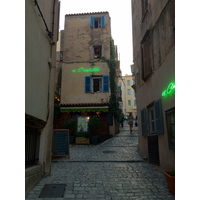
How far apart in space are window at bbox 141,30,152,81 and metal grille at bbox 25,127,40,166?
17.0 feet

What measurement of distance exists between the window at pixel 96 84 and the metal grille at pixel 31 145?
11885mm

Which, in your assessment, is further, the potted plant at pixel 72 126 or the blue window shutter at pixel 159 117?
the potted plant at pixel 72 126

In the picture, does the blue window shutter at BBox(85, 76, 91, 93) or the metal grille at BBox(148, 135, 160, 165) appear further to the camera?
the blue window shutter at BBox(85, 76, 91, 93)

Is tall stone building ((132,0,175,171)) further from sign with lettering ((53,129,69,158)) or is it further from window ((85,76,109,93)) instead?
window ((85,76,109,93))

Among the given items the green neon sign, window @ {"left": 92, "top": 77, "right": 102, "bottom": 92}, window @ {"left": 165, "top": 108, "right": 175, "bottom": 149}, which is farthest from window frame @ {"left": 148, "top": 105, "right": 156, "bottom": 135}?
window @ {"left": 92, "top": 77, "right": 102, "bottom": 92}

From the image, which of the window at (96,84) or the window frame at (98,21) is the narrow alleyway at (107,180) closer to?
the window at (96,84)

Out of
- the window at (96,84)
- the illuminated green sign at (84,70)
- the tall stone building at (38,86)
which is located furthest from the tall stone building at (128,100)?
the tall stone building at (38,86)

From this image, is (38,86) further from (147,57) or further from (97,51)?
(97,51)

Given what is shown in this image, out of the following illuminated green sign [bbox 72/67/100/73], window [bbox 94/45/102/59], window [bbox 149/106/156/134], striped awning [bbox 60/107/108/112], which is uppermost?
window [bbox 94/45/102/59]

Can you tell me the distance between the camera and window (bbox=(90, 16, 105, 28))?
779 inches

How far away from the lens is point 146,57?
8.98 meters

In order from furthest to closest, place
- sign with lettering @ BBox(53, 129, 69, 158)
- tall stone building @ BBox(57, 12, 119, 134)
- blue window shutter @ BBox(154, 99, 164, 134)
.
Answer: tall stone building @ BBox(57, 12, 119, 134) → sign with lettering @ BBox(53, 129, 69, 158) → blue window shutter @ BBox(154, 99, 164, 134)

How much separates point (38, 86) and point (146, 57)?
5162 mm

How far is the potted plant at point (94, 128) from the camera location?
1483 centimetres
